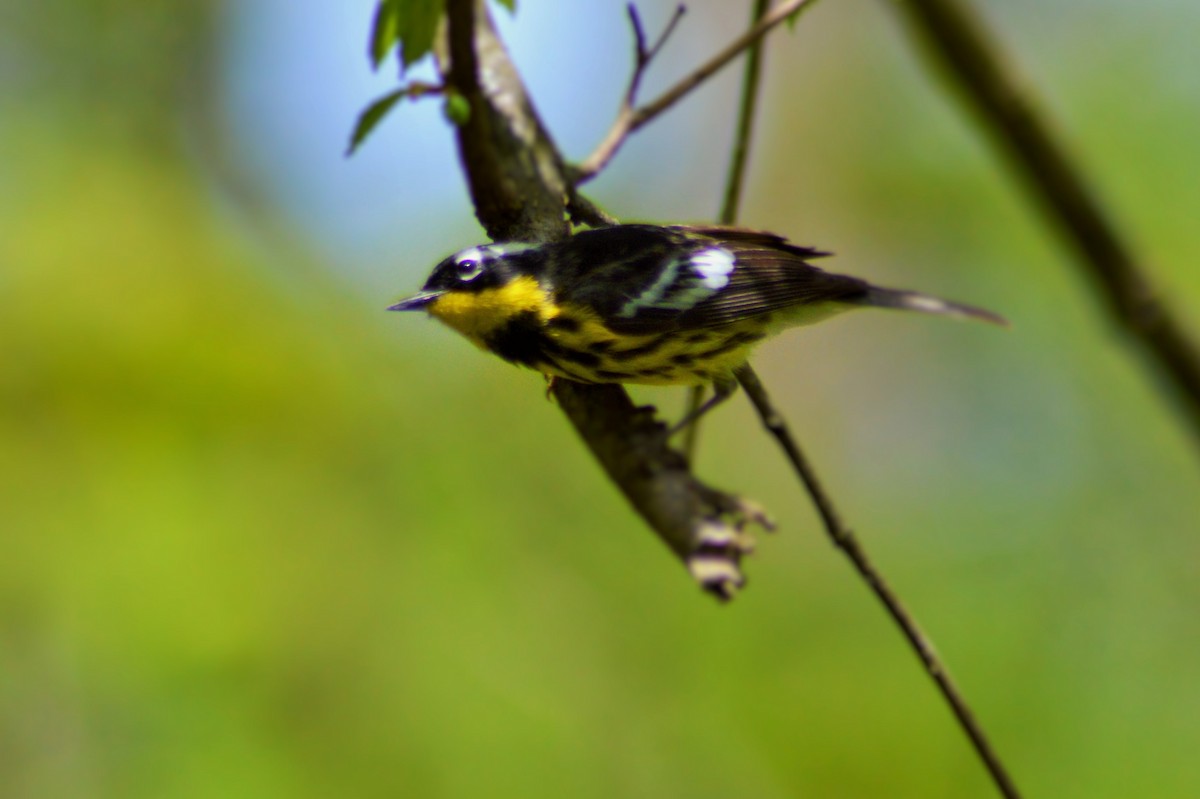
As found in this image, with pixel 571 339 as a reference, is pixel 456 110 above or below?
above

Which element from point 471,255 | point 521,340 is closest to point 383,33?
point 471,255

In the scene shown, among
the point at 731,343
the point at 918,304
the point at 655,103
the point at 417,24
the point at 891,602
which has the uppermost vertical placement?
the point at 417,24

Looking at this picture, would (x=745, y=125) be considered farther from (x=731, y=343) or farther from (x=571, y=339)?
(x=571, y=339)

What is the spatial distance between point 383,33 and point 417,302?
2.48 feet

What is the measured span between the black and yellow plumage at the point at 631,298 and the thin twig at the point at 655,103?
9.9 inches

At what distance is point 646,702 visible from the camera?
601cm

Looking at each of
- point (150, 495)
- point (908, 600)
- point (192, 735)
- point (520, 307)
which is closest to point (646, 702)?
point (908, 600)

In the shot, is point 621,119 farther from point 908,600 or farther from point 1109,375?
point 1109,375

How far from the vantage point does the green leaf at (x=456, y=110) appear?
2504 millimetres

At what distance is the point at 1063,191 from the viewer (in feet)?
5.77

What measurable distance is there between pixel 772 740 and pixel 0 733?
12.1 ft

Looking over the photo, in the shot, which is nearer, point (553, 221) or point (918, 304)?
point (553, 221)

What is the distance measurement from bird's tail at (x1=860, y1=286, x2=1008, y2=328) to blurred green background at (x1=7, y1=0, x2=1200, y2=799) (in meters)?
1.84

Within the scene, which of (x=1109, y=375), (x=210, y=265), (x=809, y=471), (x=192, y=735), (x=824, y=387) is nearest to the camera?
(x=809, y=471)
